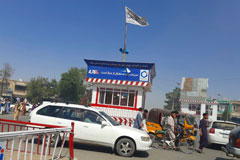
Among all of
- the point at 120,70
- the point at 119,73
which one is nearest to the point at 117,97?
the point at 119,73

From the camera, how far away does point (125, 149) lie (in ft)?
24.2

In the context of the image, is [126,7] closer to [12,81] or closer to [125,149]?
[125,149]

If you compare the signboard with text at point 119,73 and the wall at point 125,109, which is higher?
the signboard with text at point 119,73

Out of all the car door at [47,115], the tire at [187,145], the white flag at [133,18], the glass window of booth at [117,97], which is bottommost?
the tire at [187,145]

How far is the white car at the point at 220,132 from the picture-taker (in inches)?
430

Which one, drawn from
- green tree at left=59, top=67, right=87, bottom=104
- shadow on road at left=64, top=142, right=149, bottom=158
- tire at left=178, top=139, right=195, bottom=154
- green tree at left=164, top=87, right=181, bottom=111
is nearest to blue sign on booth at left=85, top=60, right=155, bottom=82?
tire at left=178, top=139, right=195, bottom=154

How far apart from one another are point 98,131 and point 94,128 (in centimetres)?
18

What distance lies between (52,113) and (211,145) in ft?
30.8

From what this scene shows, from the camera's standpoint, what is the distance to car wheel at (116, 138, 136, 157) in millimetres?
7332

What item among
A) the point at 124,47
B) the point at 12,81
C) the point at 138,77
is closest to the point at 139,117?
the point at 138,77

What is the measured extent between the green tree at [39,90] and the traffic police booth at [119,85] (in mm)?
44933

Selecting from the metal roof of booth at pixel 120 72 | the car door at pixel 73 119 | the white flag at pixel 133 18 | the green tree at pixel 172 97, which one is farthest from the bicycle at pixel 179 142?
the green tree at pixel 172 97

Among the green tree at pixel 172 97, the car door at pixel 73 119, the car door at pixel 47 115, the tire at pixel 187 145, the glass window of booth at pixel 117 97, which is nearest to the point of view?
the car door at pixel 73 119

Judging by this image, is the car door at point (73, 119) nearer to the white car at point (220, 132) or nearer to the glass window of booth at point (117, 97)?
the glass window of booth at point (117, 97)
